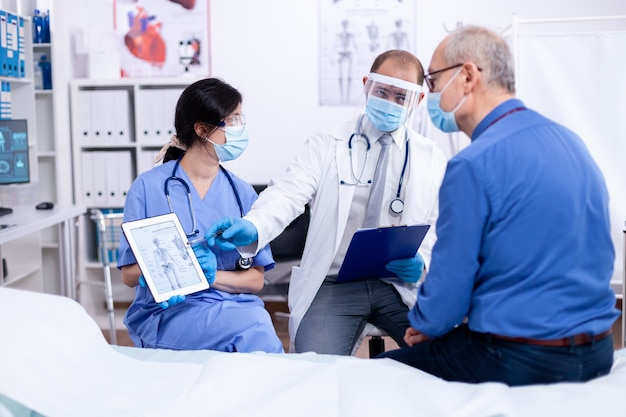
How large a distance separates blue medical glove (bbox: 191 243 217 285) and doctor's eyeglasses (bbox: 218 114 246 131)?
38 centimetres

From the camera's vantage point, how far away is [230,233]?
1.80 m

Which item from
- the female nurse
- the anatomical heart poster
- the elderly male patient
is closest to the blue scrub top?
the female nurse

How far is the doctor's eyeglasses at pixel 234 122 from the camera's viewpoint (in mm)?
2029

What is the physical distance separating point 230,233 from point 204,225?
0.19 metres

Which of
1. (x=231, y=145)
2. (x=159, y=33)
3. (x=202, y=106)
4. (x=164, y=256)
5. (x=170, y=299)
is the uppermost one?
(x=159, y=33)

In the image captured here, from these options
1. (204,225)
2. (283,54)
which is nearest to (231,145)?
(204,225)

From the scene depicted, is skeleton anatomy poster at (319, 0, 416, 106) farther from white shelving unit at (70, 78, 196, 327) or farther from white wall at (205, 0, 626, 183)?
white shelving unit at (70, 78, 196, 327)

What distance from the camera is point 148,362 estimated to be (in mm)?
1450

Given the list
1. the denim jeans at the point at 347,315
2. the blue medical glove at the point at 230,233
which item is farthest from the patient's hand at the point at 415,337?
the blue medical glove at the point at 230,233

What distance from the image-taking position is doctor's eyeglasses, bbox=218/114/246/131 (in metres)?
2.03

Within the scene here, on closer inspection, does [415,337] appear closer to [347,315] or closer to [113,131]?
[347,315]

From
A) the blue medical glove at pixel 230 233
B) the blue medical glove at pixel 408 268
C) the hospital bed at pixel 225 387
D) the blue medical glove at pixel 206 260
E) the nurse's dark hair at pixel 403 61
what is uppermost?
the nurse's dark hair at pixel 403 61

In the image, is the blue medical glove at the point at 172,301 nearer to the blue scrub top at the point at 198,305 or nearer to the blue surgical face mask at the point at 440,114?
the blue scrub top at the point at 198,305

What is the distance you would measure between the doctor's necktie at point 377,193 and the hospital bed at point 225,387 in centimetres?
71
